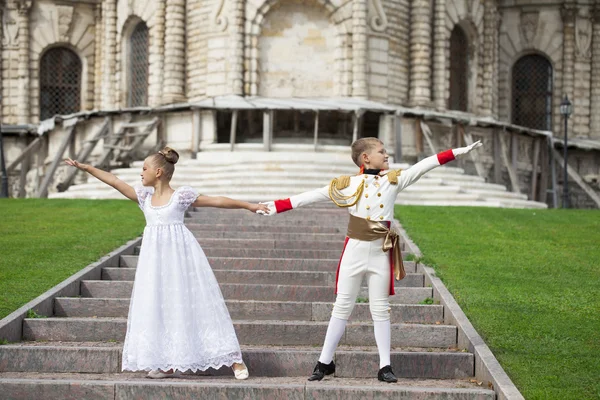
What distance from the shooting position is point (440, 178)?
2541cm

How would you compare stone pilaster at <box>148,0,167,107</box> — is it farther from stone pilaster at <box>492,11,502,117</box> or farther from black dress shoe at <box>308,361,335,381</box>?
black dress shoe at <box>308,361,335,381</box>

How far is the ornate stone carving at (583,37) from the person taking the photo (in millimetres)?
39156

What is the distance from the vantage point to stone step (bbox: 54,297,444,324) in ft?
33.1

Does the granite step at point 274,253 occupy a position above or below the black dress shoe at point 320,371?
above

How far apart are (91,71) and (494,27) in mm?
16161

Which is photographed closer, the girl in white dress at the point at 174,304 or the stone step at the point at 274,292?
the girl in white dress at the point at 174,304

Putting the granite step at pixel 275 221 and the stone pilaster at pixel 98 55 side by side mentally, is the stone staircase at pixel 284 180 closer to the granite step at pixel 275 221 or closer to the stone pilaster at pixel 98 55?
the granite step at pixel 275 221

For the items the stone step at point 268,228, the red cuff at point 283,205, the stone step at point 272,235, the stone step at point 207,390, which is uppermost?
the red cuff at point 283,205

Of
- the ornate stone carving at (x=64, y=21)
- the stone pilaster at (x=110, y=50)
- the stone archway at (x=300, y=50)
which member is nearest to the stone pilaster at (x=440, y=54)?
the stone archway at (x=300, y=50)

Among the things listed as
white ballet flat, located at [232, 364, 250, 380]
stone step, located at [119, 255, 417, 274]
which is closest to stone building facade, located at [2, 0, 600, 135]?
stone step, located at [119, 255, 417, 274]

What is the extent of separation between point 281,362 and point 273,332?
0.97 m

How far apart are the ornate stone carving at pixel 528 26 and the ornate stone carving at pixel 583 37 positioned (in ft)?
5.41

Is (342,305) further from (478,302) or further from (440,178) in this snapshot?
(440,178)

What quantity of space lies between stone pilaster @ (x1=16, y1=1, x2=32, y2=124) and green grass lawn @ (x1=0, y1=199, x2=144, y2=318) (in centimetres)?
1802
